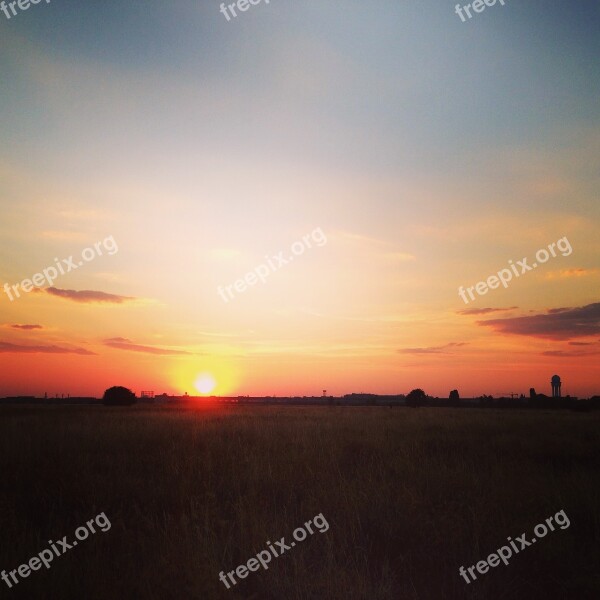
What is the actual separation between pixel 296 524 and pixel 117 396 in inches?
2466

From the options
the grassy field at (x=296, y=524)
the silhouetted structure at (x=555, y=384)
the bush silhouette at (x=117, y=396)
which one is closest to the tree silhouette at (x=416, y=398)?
the silhouetted structure at (x=555, y=384)

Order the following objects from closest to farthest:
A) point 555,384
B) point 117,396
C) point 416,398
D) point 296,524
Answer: point 296,524 < point 117,396 < point 416,398 < point 555,384

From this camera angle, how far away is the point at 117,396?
62.8 m

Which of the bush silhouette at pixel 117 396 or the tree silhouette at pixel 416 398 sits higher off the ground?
the bush silhouette at pixel 117 396

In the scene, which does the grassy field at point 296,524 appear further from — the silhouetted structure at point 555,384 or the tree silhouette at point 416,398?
the silhouetted structure at point 555,384

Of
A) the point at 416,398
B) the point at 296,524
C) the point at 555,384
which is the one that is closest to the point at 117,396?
the point at 416,398

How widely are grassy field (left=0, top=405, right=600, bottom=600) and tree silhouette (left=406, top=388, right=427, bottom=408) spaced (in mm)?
61130

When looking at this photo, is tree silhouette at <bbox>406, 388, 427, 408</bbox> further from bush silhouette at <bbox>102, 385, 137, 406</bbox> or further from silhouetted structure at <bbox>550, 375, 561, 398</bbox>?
bush silhouette at <bbox>102, 385, 137, 406</bbox>

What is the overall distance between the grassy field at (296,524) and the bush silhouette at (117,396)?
5637cm

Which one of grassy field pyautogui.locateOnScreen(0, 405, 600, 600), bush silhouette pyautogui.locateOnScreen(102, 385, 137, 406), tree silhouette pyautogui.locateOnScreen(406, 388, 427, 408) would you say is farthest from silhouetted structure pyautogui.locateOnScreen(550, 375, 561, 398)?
grassy field pyautogui.locateOnScreen(0, 405, 600, 600)

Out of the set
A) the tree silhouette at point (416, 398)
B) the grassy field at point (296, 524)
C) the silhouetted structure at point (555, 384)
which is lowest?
the silhouetted structure at point (555, 384)

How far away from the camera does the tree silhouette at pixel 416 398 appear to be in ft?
227

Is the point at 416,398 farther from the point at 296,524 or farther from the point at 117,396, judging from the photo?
the point at 296,524

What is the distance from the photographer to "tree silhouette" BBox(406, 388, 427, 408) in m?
69.3
